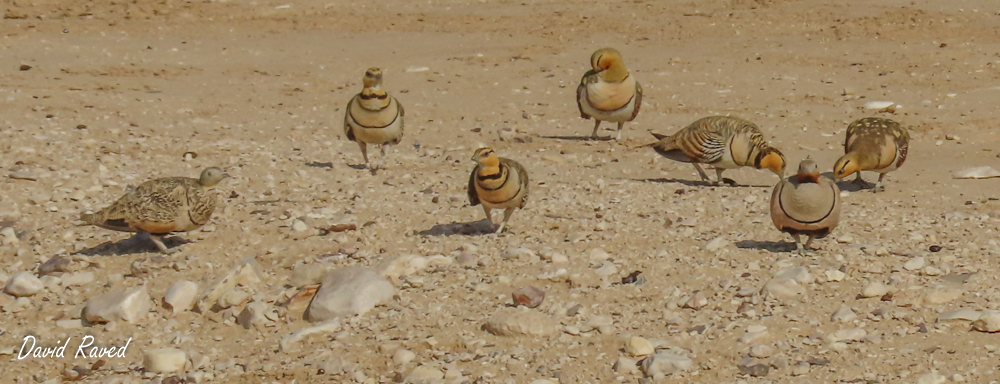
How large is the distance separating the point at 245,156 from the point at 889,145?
5.13 m

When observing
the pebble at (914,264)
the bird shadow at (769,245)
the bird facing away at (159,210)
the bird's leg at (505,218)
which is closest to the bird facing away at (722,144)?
the bird shadow at (769,245)

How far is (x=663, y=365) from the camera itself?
5.34 m

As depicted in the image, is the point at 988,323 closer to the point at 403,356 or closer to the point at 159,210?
the point at 403,356

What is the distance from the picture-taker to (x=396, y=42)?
57.9 feet

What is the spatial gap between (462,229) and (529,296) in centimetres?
178

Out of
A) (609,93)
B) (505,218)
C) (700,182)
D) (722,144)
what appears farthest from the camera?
(609,93)

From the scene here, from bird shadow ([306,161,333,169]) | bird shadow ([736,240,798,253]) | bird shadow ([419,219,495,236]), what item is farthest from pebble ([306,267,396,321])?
bird shadow ([306,161,333,169])

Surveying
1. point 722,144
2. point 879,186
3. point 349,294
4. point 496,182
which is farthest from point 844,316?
point 879,186

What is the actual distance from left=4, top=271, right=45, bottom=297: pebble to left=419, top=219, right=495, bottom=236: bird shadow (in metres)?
2.24

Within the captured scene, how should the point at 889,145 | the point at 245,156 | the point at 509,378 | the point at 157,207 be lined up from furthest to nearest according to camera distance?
the point at 245,156
the point at 889,145
the point at 157,207
the point at 509,378

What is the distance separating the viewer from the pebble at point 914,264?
6566 mm

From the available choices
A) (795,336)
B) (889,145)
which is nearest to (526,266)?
(795,336)

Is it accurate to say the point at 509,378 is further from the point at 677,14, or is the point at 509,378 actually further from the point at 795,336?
the point at 677,14

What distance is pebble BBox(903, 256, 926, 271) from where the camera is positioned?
6566mm
